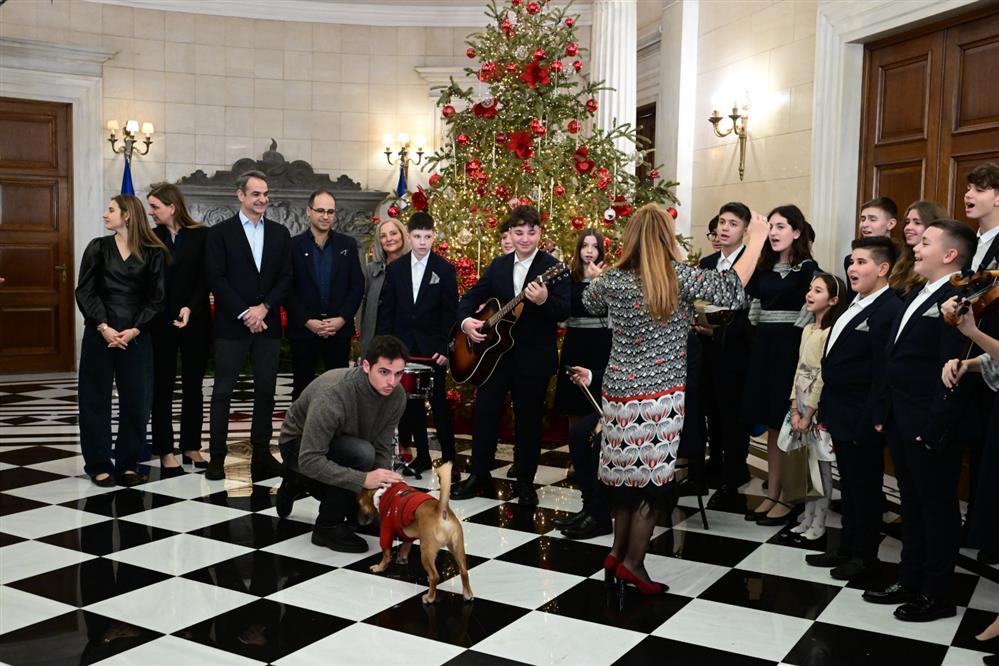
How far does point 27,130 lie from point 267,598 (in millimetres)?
9064

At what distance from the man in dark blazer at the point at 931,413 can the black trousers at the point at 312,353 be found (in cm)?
336

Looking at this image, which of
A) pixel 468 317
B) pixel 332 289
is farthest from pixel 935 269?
pixel 332 289

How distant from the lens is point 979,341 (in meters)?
3.20

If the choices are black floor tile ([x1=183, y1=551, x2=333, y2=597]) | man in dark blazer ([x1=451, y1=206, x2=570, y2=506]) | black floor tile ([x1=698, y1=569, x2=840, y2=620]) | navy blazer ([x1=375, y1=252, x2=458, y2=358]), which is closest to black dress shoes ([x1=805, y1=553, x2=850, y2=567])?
black floor tile ([x1=698, y1=569, x2=840, y2=620])

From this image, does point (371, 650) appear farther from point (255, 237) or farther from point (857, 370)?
point (255, 237)

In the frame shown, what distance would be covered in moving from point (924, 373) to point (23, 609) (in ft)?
11.2

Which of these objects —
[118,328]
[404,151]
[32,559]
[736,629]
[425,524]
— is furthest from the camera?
[404,151]

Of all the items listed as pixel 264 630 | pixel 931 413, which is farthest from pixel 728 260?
pixel 264 630

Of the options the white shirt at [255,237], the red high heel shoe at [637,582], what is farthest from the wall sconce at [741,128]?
the red high heel shoe at [637,582]

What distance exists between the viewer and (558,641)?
3340 mm

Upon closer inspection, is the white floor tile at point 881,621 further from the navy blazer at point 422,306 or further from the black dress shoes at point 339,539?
the navy blazer at point 422,306

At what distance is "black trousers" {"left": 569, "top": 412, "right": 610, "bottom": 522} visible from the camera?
457 cm

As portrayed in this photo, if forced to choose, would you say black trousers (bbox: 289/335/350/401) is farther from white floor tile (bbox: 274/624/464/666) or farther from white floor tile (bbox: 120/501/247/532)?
white floor tile (bbox: 274/624/464/666)

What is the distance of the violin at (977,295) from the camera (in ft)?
10.1
